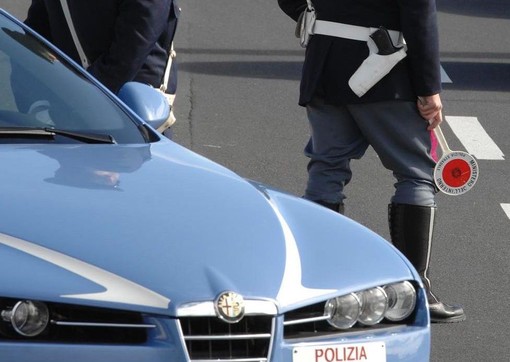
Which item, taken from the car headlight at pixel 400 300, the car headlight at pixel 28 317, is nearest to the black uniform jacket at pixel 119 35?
the car headlight at pixel 400 300

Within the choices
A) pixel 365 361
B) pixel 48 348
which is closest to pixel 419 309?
pixel 365 361

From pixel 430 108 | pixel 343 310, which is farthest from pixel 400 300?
pixel 430 108

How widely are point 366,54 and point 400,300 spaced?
7.24ft

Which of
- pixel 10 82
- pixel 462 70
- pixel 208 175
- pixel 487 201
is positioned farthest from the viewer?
pixel 462 70

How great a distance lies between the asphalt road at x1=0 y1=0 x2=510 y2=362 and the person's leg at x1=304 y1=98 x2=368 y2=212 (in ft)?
2.40

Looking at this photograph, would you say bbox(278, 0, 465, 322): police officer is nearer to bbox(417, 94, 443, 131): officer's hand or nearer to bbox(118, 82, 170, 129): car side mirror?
bbox(417, 94, 443, 131): officer's hand

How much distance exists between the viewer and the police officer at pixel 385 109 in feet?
19.6

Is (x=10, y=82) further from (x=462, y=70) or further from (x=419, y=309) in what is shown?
(x=462, y=70)

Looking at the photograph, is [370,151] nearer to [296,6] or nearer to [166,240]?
[296,6]

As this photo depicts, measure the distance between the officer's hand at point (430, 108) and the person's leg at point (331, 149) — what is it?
326 mm

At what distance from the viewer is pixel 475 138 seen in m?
10.7

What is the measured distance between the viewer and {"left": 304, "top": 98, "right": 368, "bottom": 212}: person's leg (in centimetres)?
618

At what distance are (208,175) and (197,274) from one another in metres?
0.88

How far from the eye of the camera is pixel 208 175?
14.6 feet
